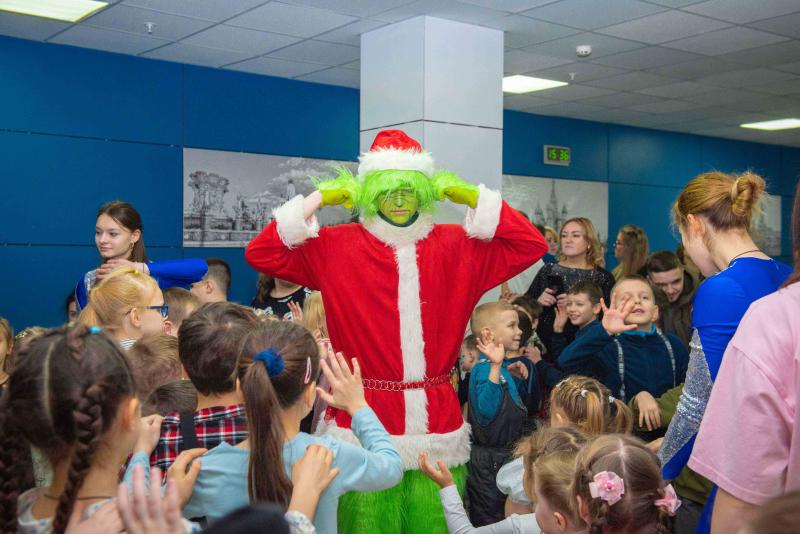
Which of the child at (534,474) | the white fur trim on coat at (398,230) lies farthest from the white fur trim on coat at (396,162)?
the child at (534,474)

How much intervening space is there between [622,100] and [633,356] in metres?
4.72

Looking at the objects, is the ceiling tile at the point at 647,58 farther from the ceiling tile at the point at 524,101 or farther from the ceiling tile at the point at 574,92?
the ceiling tile at the point at 524,101

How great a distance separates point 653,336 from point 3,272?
411 cm

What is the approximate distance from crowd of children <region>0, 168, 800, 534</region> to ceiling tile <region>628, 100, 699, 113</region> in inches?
182

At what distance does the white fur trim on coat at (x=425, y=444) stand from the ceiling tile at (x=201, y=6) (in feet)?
8.88

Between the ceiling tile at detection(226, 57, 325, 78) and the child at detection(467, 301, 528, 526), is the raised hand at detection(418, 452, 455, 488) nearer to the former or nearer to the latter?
the child at detection(467, 301, 528, 526)

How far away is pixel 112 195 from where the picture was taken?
558 centimetres

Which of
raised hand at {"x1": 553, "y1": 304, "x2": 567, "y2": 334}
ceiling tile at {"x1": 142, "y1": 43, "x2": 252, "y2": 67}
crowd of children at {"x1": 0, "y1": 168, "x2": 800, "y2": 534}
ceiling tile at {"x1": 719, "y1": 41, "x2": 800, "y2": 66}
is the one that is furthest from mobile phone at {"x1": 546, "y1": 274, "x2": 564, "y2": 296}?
ceiling tile at {"x1": 142, "y1": 43, "x2": 252, "y2": 67}

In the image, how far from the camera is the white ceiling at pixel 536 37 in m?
4.48

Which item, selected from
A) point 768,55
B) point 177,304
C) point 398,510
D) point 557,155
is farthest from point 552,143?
point 398,510

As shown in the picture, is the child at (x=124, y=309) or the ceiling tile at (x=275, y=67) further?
the ceiling tile at (x=275, y=67)

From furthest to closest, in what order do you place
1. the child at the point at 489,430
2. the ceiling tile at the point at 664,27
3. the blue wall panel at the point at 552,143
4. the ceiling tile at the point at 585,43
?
the blue wall panel at the point at 552,143 < the ceiling tile at the point at 585,43 < the ceiling tile at the point at 664,27 < the child at the point at 489,430

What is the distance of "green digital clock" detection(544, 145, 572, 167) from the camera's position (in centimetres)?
795

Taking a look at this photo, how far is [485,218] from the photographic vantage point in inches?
102
